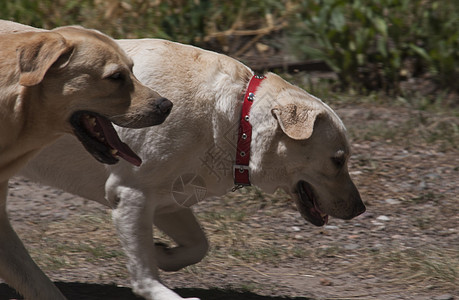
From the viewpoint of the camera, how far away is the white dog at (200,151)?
4.01m

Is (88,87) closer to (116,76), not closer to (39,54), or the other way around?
(116,76)

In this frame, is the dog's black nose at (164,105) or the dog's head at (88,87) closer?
the dog's head at (88,87)

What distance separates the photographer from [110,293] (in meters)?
4.34

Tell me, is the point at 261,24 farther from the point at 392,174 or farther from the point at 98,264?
the point at 98,264

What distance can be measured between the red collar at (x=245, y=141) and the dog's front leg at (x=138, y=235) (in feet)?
1.49

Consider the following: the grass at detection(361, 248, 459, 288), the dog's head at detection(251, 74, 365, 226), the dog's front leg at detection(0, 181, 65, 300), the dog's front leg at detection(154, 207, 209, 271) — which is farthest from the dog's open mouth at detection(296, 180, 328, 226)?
the dog's front leg at detection(0, 181, 65, 300)

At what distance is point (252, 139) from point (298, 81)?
12.1 ft

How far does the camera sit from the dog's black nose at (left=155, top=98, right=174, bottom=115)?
368 cm

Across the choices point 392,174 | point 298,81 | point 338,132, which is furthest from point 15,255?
point 298,81

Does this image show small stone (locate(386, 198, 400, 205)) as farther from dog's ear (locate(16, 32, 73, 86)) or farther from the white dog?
dog's ear (locate(16, 32, 73, 86))

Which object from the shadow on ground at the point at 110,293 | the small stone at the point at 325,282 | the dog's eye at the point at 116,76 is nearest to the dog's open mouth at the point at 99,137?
the dog's eye at the point at 116,76

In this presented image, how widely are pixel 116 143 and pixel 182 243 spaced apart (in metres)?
0.90

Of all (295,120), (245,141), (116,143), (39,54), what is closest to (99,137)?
(116,143)

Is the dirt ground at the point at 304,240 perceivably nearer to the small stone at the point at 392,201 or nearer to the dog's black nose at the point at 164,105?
the small stone at the point at 392,201
